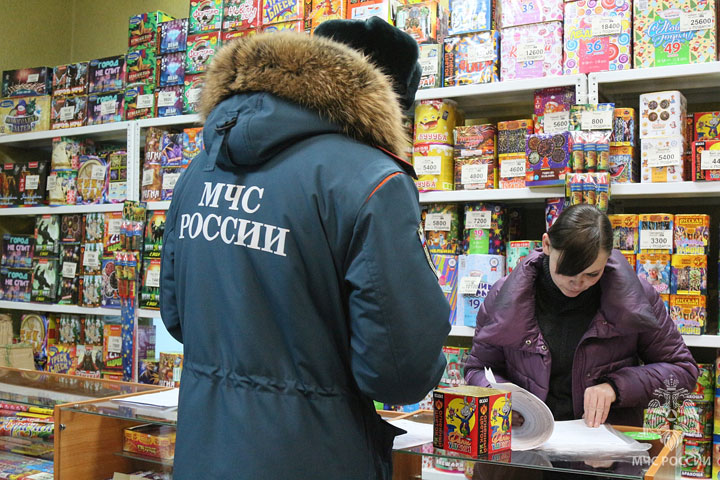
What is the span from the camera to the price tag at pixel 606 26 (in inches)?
111

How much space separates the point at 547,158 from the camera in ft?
9.12

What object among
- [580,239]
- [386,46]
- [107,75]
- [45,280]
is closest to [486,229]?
[580,239]

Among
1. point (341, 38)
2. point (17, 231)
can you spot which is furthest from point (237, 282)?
point (17, 231)

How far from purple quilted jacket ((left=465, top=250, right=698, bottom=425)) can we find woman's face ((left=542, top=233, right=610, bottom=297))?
0.19 feet

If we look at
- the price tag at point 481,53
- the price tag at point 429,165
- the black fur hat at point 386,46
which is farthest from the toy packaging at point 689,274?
Answer: the black fur hat at point 386,46

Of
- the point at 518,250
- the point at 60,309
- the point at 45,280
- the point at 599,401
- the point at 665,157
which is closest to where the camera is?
the point at 599,401

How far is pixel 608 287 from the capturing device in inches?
83.2

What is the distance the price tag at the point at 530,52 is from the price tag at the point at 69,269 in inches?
105

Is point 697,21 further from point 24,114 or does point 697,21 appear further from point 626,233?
point 24,114

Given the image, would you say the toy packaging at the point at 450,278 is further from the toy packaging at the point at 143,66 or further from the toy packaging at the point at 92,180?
the toy packaging at the point at 92,180

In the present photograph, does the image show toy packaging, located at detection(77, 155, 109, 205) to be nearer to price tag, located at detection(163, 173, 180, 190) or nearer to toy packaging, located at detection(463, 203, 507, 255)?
price tag, located at detection(163, 173, 180, 190)

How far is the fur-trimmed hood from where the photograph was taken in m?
1.28

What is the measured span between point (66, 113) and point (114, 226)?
2.73ft

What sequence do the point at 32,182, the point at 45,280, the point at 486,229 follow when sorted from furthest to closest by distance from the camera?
the point at 32,182
the point at 45,280
the point at 486,229
